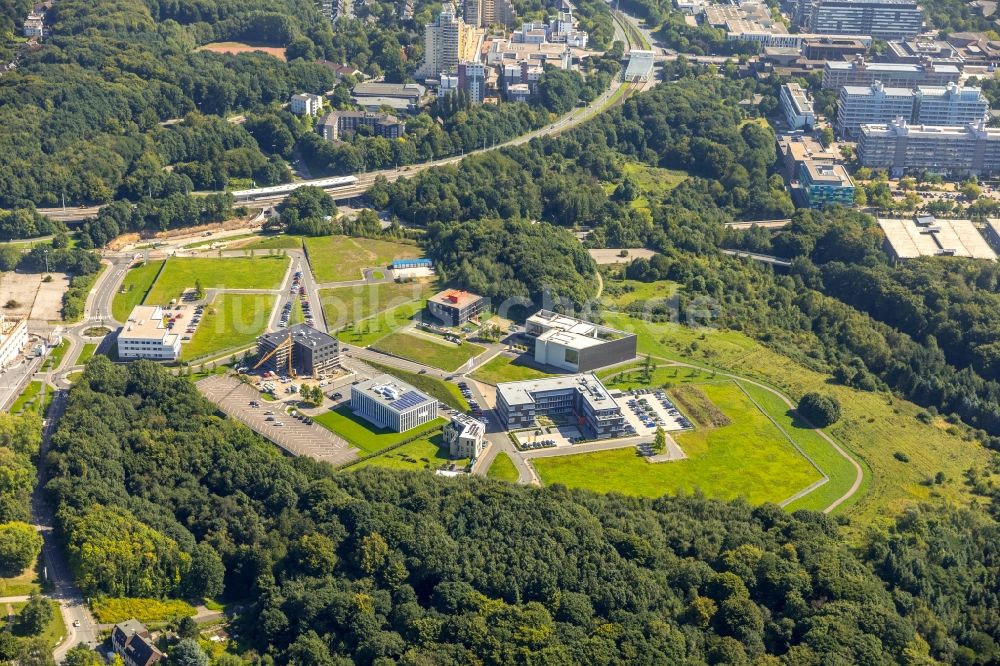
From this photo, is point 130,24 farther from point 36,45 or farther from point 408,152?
point 408,152

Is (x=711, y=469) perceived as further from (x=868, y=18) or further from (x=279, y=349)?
(x=868, y=18)

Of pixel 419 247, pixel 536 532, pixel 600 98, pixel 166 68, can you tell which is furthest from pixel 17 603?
pixel 600 98

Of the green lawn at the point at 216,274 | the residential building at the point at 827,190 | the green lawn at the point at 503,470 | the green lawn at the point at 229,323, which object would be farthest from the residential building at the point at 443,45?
the green lawn at the point at 503,470

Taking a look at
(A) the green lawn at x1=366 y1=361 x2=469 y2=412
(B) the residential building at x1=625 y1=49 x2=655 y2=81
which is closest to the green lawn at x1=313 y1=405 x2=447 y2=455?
(A) the green lawn at x1=366 y1=361 x2=469 y2=412

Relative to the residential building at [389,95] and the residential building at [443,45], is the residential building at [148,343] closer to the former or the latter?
the residential building at [389,95]

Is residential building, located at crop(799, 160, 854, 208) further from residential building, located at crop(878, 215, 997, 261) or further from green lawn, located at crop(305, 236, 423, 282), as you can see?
green lawn, located at crop(305, 236, 423, 282)

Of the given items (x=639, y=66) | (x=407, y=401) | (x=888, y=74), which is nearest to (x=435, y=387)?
(x=407, y=401)
